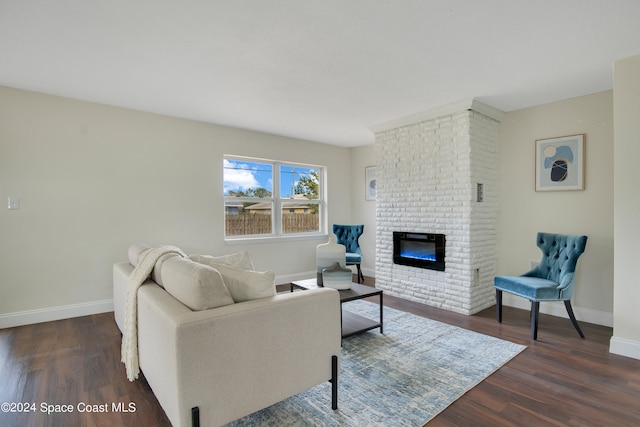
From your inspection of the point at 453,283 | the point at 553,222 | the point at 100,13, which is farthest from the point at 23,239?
the point at 553,222

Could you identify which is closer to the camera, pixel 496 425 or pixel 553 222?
pixel 496 425

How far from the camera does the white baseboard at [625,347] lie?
253 cm

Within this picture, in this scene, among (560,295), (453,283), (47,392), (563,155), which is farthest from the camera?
(453,283)

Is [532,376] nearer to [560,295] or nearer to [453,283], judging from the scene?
[560,295]

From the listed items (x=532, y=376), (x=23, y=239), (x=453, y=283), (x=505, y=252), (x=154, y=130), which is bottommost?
(x=532, y=376)

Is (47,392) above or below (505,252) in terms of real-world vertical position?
below

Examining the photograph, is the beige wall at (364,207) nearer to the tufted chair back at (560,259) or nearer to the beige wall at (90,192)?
the beige wall at (90,192)

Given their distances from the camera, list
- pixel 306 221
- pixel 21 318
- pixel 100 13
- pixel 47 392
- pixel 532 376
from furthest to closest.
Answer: pixel 306 221, pixel 21 318, pixel 532 376, pixel 47 392, pixel 100 13

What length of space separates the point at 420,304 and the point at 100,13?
406cm

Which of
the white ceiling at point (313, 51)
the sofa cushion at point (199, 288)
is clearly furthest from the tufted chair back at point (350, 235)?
the sofa cushion at point (199, 288)

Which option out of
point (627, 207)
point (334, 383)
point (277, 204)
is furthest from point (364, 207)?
point (334, 383)

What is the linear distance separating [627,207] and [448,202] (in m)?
1.55

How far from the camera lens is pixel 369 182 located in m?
5.74

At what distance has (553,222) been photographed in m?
3.58
